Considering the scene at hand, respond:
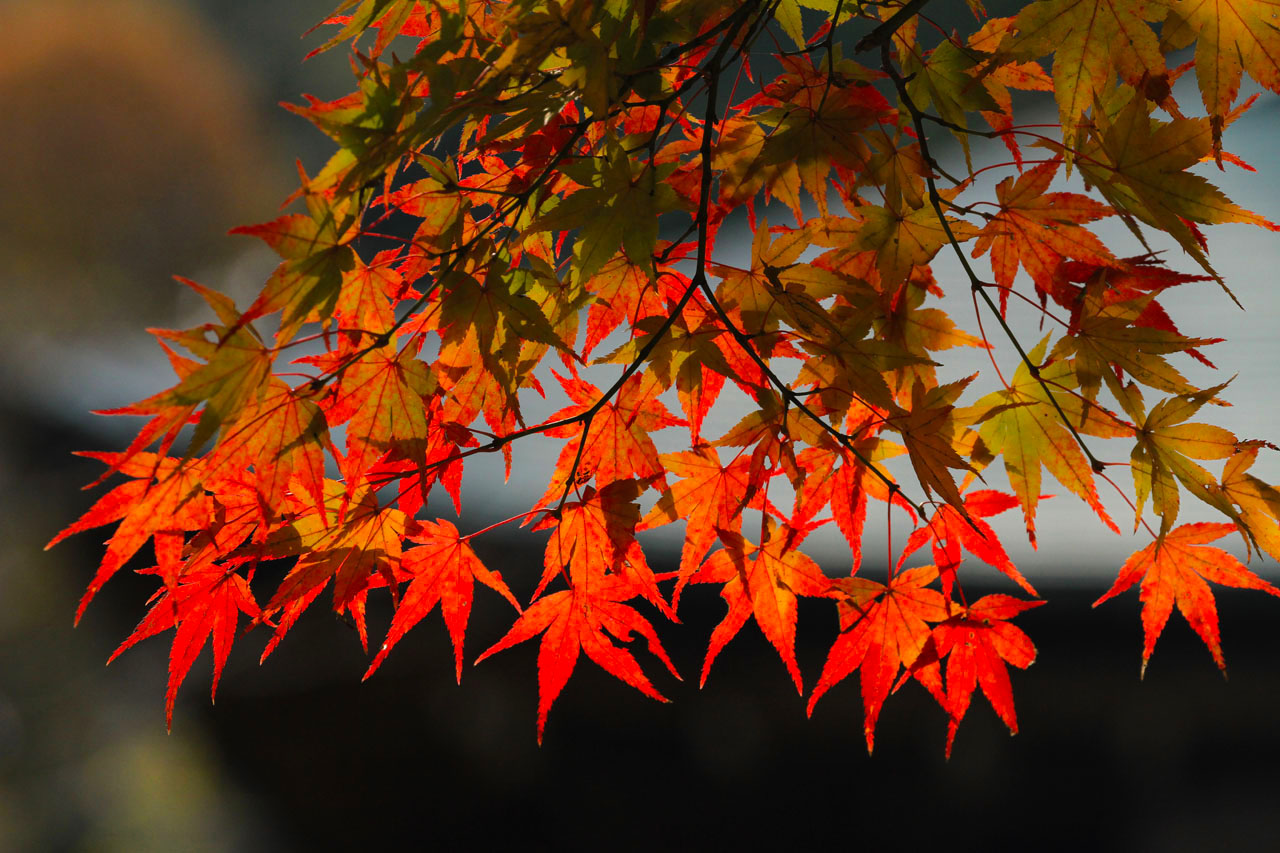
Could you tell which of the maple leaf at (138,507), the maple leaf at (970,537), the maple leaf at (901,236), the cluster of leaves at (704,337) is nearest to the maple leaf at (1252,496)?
the cluster of leaves at (704,337)

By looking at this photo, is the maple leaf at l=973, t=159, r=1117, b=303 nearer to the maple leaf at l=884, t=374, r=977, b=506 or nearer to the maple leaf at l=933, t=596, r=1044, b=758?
the maple leaf at l=884, t=374, r=977, b=506

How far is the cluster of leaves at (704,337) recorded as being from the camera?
417 mm

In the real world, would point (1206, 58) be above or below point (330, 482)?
above

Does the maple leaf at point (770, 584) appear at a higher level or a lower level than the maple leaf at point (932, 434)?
lower

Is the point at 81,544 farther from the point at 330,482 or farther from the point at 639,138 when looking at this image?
the point at 639,138

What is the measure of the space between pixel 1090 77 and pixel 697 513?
387mm

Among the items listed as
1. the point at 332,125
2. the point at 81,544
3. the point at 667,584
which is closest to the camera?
the point at 332,125

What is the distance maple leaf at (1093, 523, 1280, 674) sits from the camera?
57 centimetres

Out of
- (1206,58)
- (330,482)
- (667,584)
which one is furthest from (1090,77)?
(667,584)

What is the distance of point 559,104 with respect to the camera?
479 mm

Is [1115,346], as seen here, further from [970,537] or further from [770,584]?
[770,584]

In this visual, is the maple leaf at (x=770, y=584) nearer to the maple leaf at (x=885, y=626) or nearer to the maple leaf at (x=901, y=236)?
the maple leaf at (x=885, y=626)

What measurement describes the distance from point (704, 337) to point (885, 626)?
0.92 ft

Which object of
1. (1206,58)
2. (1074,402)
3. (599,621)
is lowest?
(599,621)
